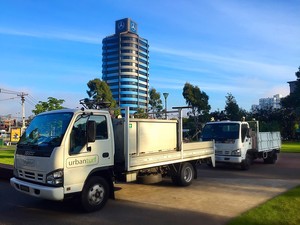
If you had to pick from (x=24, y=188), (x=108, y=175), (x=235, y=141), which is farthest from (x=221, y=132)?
(x=24, y=188)

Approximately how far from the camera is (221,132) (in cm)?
1534

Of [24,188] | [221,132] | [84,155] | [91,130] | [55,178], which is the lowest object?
[24,188]

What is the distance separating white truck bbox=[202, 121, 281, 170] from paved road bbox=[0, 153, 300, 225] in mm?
2856

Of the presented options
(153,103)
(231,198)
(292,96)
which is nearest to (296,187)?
(231,198)

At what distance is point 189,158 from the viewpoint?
10.6 m

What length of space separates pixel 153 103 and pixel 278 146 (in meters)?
40.8

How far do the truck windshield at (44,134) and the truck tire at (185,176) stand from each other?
15.3 ft

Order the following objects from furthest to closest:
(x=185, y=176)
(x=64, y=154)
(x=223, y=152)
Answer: (x=223, y=152)
(x=185, y=176)
(x=64, y=154)

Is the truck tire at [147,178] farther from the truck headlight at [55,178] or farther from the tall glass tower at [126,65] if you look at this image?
the tall glass tower at [126,65]

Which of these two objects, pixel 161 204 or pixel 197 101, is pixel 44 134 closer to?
pixel 161 204

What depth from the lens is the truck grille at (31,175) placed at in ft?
22.2

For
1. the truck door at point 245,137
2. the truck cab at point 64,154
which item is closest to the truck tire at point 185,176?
the truck cab at point 64,154

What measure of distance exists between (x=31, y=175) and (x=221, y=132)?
1029cm

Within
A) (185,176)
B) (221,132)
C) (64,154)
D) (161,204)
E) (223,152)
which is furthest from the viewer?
(221,132)
